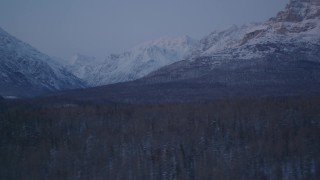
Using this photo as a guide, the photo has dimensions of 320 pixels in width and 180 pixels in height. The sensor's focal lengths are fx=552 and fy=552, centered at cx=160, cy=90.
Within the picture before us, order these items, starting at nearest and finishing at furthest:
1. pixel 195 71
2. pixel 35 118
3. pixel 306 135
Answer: pixel 306 135
pixel 35 118
pixel 195 71

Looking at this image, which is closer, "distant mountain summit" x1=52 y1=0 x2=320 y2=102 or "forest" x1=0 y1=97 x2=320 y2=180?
"forest" x1=0 y1=97 x2=320 y2=180

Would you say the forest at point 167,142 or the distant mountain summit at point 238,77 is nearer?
the forest at point 167,142

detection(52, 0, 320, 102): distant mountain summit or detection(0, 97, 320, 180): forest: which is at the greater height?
detection(52, 0, 320, 102): distant mountain summit

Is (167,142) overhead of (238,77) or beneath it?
beneath

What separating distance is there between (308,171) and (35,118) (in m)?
44.4

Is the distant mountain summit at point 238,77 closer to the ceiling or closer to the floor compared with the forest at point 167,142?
closer to the ceiling

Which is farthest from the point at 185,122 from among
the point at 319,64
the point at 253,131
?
the point at 319,64

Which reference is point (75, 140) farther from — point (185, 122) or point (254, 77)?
point (254, 77)

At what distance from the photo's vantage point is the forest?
162 ft

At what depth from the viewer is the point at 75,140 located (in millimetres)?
65750

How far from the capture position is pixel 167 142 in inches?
2436

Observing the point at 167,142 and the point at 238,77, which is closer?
the point at 167,142

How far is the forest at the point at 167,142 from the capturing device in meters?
49.3

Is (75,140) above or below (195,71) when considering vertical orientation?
below
